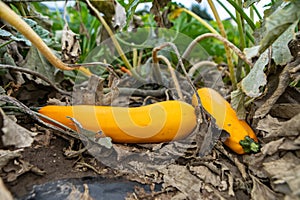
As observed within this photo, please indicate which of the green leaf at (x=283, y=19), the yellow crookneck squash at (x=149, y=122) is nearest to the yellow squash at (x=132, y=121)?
the yellow crookneck squash at (x=149, y=122)

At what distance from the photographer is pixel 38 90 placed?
1241mm

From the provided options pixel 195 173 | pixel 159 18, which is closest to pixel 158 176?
pixel 195 173

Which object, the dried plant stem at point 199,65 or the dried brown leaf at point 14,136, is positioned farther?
the dried plant stem at point 199,65

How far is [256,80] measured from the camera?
2.93ft

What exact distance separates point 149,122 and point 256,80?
31 centimetres

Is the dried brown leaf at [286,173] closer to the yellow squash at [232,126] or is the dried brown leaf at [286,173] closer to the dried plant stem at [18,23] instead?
the yellow squash at [232,126]

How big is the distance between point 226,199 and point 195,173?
10 centimetres

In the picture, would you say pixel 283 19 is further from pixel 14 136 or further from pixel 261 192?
pixel 14 136

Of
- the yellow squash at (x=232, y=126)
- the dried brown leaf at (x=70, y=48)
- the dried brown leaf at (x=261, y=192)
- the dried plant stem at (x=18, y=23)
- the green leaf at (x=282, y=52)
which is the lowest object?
the dried brown leaf at (x=261, y=192)

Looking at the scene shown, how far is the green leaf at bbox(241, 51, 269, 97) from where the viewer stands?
2.87 ft

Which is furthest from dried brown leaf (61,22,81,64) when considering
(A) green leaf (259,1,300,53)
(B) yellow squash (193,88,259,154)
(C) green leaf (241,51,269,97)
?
(A) green leaf (259,1,300,53)

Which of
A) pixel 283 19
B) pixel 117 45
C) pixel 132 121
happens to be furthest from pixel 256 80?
pixel 117 45

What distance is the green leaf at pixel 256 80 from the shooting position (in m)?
0.88

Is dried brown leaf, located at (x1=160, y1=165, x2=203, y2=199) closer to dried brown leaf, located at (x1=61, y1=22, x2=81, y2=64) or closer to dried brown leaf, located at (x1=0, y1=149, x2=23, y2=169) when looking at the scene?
dried brown leaf, located at (x1=0, y1=149, x2=23, y2=169)
